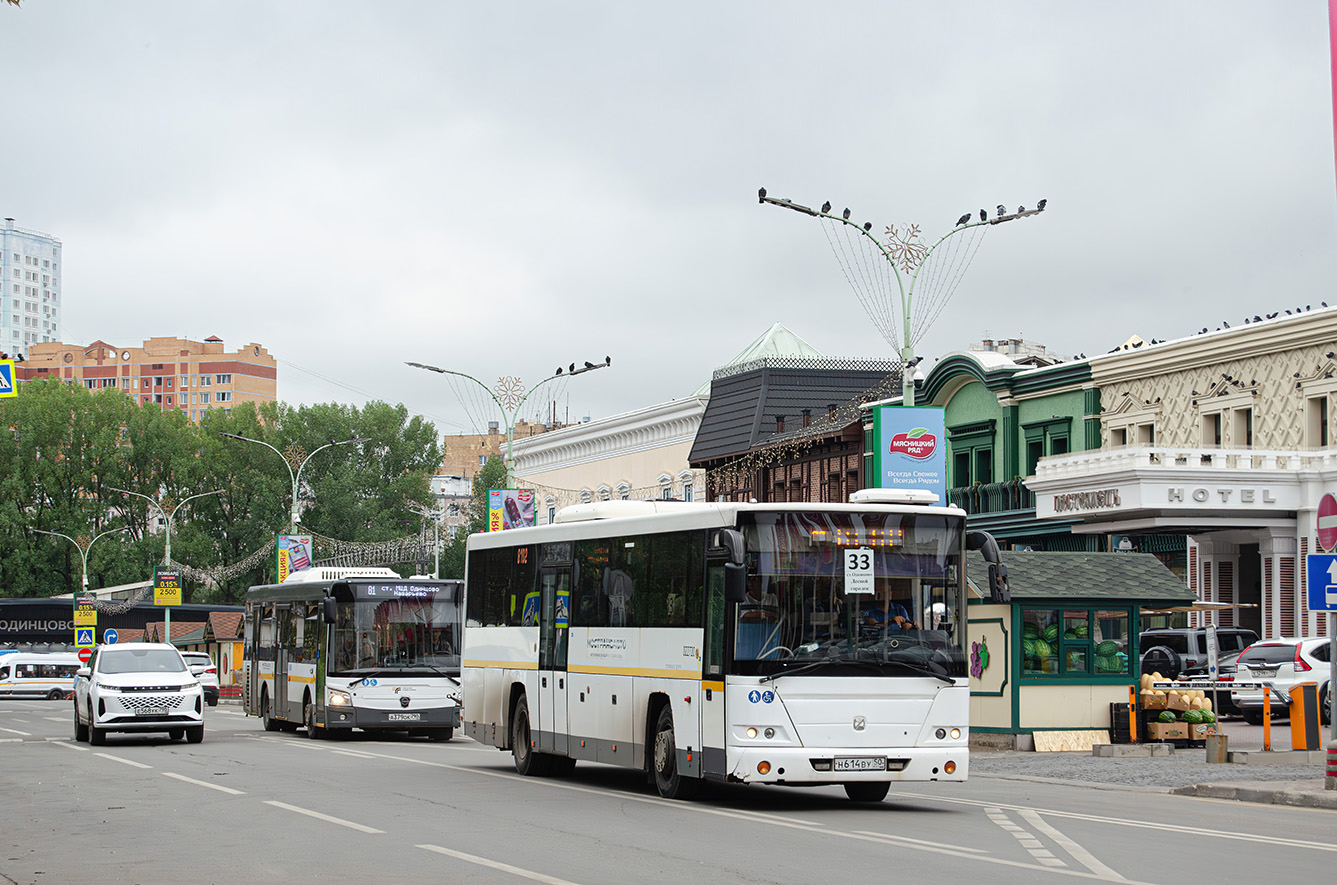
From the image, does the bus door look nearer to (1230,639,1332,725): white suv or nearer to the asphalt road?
the asphalt road

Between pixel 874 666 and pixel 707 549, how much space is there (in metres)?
1.98

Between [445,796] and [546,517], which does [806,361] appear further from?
[445,796]

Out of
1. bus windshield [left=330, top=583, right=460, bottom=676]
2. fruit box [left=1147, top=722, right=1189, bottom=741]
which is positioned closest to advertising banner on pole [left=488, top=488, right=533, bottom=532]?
bus windshield [left=330, top=583, right=460, bottom=676]

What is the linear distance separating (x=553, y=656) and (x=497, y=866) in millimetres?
8482

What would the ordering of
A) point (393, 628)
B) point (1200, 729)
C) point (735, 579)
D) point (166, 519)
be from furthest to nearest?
point (166, 519) < point (393, 628) < point (1200, 729) < point (735, 579)

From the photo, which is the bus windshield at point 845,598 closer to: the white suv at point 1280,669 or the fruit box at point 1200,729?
the fruit box at point 1200,729

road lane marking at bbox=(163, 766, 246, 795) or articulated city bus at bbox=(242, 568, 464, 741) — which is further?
articulated city bus at bbox=(242, 568, 464, 741)

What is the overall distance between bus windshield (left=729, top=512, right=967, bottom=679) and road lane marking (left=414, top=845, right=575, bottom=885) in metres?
4.01

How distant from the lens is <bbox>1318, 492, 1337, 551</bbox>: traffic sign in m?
18.3

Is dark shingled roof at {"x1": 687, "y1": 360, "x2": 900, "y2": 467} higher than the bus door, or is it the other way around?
dark shingled roof at {"x1": 687, "y1": 360, "x2": 900, "y2": 467}

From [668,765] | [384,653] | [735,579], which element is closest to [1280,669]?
[384,653]

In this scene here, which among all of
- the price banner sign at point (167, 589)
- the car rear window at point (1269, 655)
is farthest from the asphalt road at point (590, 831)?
the price banner sign at point (167, 589)

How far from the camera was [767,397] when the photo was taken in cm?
6369

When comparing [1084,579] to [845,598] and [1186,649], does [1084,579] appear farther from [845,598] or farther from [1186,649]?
[1186,649]
